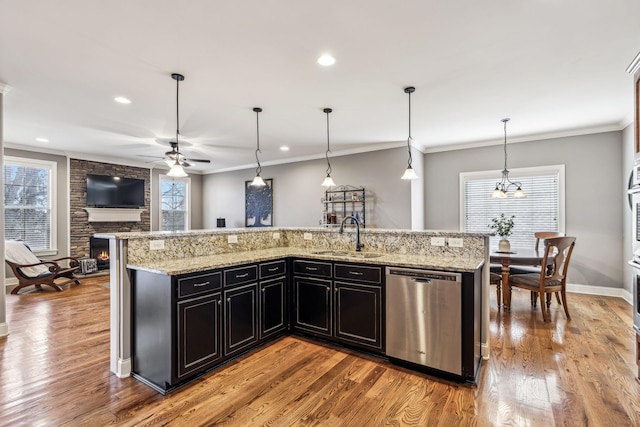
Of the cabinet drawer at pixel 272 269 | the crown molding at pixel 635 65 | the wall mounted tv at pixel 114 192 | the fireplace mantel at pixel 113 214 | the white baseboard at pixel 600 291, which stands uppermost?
the crown molding at pixel 635 65

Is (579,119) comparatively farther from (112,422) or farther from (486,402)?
(112,422)

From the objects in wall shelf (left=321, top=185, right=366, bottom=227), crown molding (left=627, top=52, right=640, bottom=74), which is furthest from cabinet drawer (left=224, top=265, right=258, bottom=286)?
wall shelf (left=321, top=185, right=366, bottom=227)

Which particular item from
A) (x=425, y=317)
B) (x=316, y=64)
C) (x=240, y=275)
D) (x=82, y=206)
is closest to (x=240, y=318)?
(x=240, y=275)

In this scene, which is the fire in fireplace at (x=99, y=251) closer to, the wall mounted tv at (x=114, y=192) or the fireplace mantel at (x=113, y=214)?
the fireplace mantel at (x=113, y=214)

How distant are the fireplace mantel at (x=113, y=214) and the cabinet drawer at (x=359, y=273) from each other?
258 inches

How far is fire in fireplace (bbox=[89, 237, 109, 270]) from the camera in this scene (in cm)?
713

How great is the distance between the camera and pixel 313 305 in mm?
3279

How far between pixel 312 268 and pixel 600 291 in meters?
4.90

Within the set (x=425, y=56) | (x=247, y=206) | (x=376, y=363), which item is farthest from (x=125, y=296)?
(x=247, y=206)

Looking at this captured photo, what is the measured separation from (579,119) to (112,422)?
20.6ft

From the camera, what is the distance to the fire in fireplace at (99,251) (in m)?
7.13

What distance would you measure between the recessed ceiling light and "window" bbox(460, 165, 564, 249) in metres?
3.69

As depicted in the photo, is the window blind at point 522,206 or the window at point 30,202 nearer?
the window blind at point 522,206

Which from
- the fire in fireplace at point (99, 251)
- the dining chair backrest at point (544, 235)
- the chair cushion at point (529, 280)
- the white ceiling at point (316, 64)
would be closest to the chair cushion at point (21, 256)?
the fire in fireplace at point (99, 251)
